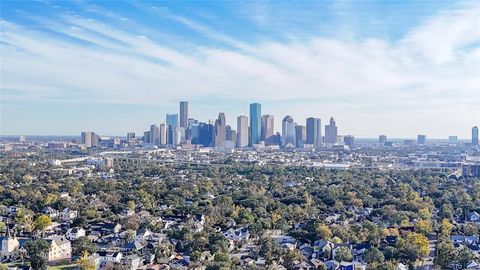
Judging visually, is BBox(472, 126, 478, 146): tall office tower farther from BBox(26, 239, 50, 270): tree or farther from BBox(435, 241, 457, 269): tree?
BBox(26, 239, 50, 270): tree

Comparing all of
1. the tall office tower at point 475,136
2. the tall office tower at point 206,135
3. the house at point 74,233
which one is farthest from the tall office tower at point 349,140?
the house at point 74,233

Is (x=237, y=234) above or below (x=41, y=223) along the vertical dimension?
below

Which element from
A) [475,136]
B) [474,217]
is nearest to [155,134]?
[475,136]

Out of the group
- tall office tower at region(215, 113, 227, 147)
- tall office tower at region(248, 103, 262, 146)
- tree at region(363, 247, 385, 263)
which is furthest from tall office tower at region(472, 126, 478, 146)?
tree at region(363, 247, 385, 263)

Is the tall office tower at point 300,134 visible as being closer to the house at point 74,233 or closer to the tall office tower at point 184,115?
the tall office tower at point 184,115

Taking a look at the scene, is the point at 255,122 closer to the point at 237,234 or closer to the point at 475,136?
the point at 475,136
